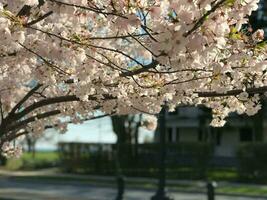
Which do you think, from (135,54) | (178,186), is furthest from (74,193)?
(135,54)

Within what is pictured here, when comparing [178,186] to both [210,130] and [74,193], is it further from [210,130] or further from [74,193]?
[210,130]

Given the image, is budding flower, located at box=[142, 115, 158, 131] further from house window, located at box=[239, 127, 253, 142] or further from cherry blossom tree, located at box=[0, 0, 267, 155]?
house window, located at box=[239, 127, 253, 142]

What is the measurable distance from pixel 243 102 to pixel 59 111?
2.48 m

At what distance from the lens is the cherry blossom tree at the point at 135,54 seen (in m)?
4.58

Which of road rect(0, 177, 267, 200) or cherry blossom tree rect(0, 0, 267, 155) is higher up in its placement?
cherry blossom tree rect(0, 0, 267, 155)

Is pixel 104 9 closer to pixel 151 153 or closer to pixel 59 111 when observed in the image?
pixel 59 111

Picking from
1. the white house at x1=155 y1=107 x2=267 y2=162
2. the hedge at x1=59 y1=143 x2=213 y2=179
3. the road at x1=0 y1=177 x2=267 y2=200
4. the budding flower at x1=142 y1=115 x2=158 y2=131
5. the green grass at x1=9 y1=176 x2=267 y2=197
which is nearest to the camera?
the budding flower at x1=142 y1=115 x2=158 y2=131

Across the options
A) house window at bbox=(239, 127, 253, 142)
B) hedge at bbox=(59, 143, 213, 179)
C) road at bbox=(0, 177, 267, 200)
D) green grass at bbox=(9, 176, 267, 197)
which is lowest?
road at bbox=(0, 177, 267, 200)

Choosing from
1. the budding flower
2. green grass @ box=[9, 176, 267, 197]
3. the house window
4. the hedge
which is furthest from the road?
the house window

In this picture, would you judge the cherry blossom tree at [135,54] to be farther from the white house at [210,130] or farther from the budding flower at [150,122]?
the white house at [210,130]

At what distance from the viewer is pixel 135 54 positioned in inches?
324

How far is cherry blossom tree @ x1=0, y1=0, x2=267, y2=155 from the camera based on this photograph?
458cm

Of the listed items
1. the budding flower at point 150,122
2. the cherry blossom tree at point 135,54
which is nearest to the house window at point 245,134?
the budding flower at point 150,122

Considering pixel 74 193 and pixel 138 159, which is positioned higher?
pixel 138 159
